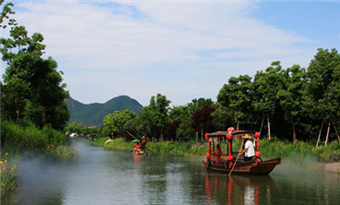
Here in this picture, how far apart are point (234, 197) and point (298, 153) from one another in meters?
14.8

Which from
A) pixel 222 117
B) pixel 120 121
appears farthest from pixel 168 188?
pixel 120 121

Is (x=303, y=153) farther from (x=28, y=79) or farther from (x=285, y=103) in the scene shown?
(x=28, y=79)

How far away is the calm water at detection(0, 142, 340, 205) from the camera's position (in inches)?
655

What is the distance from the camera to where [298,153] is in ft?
99.1

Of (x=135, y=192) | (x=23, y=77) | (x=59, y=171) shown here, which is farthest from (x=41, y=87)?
(x=135, y=192)

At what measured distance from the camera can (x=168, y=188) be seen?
67.0 ft

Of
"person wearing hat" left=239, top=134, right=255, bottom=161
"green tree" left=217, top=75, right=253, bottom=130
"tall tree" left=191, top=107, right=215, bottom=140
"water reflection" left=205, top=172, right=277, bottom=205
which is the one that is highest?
"green tree" left=217, top=75, right=253, bottom=130

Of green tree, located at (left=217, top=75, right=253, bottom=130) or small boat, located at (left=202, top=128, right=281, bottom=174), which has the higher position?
green tree, located at (left=217, top=75, right=253, bottom=130)

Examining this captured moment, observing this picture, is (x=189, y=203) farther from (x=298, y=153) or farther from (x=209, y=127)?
(x=209, y=127)

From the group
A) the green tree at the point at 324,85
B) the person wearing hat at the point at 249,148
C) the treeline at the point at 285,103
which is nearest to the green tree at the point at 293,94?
the treeline at the point at 285,103

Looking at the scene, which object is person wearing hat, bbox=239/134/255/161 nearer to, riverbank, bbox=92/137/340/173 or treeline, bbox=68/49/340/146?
riverbank, bbox=92/137/340/173

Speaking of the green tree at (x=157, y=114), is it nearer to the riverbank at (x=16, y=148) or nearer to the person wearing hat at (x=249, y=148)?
the riverbank at (x=16, y=148)

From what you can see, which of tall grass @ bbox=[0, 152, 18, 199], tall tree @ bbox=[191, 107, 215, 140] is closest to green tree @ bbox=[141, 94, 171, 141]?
tall tree @ bbox=[191, 107, 215, 140]

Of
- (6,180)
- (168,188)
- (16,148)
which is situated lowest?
(168,188)
